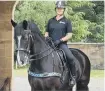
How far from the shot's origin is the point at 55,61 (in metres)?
8.22

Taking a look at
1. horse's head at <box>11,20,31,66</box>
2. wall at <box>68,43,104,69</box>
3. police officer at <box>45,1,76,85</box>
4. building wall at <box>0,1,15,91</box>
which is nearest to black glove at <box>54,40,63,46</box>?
police officer at <box>45,1,76,85</box>

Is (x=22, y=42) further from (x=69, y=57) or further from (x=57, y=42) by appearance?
(x=69, y=57)

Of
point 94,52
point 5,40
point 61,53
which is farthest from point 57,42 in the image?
point 94,52

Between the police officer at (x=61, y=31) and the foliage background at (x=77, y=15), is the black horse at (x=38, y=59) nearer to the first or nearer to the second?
the police officer at (x=61, y=31)

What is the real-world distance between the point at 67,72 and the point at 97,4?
19.5 metres

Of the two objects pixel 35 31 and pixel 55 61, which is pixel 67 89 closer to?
pixel 55 61

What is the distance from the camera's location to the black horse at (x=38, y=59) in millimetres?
7496

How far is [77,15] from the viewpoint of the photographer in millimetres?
24406

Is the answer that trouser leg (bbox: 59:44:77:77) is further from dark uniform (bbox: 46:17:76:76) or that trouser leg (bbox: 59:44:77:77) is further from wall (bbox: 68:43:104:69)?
wall (bbox: 68:43:104:69)

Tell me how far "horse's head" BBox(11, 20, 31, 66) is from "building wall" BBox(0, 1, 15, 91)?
3688mm

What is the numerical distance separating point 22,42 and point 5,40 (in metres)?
4.07

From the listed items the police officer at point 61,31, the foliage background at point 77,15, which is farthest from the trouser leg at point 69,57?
the foliage background at point 77,15

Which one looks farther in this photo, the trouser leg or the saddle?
the trouser leg

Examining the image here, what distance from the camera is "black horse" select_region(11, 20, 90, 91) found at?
750cm
